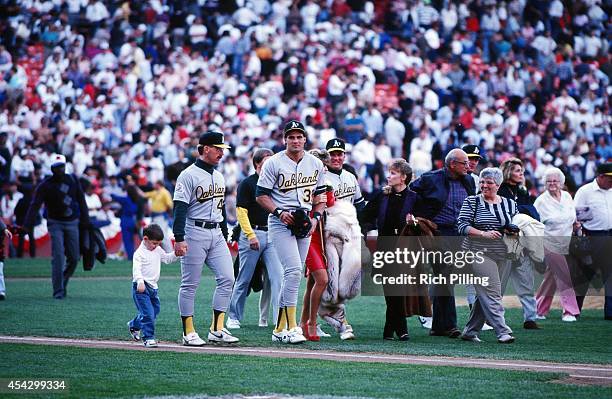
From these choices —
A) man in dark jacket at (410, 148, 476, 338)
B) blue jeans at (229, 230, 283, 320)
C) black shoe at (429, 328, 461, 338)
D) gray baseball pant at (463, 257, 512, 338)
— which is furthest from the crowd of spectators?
gray baseball pant at (463, 257, 512, 338)

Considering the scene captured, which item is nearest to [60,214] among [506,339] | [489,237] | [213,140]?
[213,140]

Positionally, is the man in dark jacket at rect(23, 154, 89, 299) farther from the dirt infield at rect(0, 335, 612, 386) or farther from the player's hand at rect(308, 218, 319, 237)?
the player's hand at rect(308, 218, 319, 237)

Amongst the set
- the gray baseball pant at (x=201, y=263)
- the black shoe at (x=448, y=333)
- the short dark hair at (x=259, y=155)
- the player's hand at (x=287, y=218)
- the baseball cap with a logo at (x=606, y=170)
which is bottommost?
the black shoe at (x=448, y=333)

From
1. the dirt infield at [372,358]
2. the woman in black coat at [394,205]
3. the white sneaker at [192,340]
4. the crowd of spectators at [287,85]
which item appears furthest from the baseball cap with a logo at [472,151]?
the crowd of spectators at [287,85]

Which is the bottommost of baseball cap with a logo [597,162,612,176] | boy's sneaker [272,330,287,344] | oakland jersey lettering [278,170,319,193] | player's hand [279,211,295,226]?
boy's sneaker [272,330,287,344]

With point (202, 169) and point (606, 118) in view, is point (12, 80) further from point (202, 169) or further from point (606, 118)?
point (202, 169)

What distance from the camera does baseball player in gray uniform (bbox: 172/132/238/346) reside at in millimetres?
11445

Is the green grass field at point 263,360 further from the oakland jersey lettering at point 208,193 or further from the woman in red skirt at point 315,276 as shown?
the oakland jersey lettering at point 208,193

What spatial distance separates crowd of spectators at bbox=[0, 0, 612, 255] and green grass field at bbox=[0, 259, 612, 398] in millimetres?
10579

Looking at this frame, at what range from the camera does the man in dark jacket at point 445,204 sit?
12.9 m

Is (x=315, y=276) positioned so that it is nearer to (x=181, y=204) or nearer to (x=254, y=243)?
(x=254, y=243)

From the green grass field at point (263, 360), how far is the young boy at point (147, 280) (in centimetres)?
51

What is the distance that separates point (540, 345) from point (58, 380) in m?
5.23

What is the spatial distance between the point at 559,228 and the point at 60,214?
726 cm
